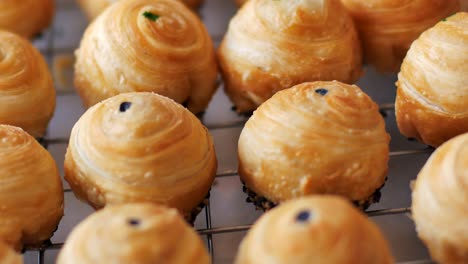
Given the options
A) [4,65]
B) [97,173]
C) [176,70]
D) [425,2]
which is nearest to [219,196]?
[176,70]

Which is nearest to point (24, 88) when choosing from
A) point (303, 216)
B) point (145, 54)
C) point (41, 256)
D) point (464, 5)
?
point (145, 54)

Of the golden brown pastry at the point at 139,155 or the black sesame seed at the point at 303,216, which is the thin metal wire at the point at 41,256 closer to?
the golden brown pastry at the point at 139,155

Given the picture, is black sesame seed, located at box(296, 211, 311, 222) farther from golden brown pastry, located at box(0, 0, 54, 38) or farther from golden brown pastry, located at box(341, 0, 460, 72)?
golden brown pastry, located at box(0, 0, 54, 38)

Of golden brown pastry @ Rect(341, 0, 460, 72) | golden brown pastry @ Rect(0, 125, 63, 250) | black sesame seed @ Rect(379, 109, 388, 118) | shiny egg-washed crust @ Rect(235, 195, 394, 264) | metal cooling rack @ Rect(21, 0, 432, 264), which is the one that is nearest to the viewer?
shiny egg-washed crust @ Rect(235, 195, 394, 264)

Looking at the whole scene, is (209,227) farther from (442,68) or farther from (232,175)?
(442,68)

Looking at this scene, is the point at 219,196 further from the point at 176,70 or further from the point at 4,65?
the point at 4,65

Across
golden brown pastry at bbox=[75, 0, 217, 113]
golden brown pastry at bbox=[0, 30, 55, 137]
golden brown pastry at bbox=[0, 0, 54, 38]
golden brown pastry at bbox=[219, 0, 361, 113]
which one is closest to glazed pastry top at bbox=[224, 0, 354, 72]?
golden brown pastry at bbox=[219, 0, 361, 113]

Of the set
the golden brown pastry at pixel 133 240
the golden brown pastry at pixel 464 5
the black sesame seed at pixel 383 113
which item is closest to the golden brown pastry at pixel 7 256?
the golden brown pastry at pixel 133 240
